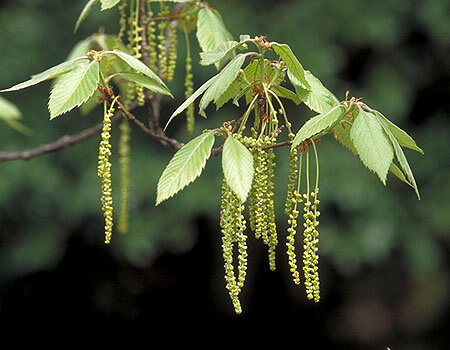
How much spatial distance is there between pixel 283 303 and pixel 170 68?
12.0 ft

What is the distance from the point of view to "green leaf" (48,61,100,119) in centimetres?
115

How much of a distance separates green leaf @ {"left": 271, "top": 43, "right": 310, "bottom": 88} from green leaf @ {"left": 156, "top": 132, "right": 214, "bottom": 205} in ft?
0.66

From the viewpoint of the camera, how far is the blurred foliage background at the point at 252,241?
13.5 feet

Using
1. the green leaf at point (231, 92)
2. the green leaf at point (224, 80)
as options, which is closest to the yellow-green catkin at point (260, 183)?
the green leaf at point (224, 80)

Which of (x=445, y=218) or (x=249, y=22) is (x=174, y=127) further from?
(x=445, y=218)

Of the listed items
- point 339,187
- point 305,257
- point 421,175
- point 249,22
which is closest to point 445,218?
point 421,175

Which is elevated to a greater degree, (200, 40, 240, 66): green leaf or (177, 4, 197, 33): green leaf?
(177, 4, 197, 33): green leaf

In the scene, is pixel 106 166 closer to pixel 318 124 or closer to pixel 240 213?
pixel 240 213

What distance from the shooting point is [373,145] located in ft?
3.56

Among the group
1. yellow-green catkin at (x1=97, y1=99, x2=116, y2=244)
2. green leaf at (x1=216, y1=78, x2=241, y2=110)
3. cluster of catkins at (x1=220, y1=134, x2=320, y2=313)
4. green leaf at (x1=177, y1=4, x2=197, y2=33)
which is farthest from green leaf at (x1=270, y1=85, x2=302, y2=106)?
green leaf at (x1=177, y1=4, x2=197, y2=33)

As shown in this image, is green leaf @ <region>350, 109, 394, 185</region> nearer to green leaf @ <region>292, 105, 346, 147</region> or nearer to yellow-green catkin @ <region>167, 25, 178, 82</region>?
green leaf @ <region>292, 105, 346, 147</region>

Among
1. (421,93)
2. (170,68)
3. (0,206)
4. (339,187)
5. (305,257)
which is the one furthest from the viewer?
(421,93)

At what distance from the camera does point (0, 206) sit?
4312mm

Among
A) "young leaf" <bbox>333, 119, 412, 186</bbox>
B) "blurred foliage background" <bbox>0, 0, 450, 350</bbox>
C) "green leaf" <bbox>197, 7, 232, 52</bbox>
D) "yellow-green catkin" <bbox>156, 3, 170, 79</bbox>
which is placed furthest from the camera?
"blurred foliage background" <bbox>0, 0, 450, 350</bbox>
